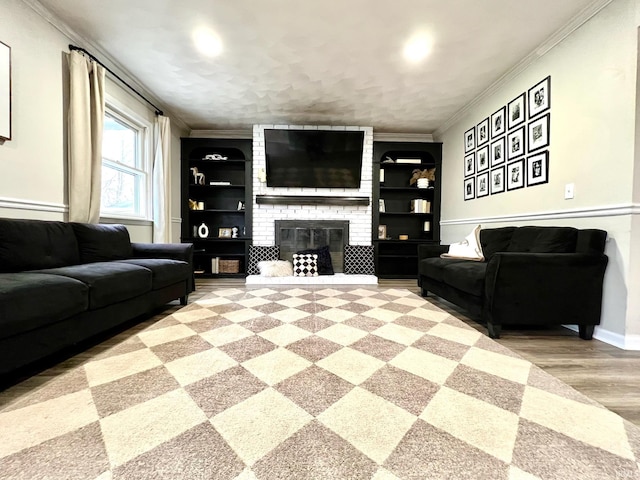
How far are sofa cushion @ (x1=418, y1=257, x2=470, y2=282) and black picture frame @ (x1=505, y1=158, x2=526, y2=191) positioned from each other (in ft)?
3.24

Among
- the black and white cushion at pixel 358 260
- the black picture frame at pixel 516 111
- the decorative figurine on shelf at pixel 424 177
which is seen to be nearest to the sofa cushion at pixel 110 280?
the black and white cushion at pixel 358 260

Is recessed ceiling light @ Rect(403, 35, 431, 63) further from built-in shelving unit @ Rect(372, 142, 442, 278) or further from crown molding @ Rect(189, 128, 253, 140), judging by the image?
crown molding @ Rect(189, 128, 253, 140)

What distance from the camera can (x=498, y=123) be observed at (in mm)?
2967

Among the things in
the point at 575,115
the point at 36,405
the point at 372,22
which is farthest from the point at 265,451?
the point at 575,115

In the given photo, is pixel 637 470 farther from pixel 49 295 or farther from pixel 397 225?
pixel 397 225

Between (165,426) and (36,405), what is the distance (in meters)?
0.61

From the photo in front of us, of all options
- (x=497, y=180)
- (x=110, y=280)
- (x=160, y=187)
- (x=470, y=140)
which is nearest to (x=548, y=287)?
(x=497, y=180)

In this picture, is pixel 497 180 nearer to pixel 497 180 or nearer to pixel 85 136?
pixel 497 180

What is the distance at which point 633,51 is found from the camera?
1701 millimetres

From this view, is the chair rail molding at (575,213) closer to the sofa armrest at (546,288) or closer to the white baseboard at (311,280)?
the sofa armrest at (546,288)

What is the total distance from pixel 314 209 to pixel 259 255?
1209mm

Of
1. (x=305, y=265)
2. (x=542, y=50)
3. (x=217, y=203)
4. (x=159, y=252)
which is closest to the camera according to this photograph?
(x=542, y=50)

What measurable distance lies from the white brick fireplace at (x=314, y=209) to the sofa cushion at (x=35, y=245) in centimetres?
250

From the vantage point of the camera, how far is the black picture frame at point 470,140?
11.4 ft
